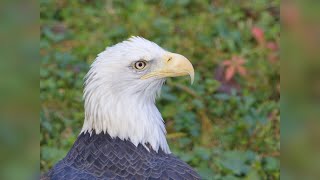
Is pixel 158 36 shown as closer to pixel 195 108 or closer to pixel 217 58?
pixel 217 58

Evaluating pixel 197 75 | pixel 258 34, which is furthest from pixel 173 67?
pixel 258 34

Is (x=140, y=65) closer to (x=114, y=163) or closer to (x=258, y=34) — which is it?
(x=114, y=163)

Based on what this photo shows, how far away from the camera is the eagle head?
161 inches

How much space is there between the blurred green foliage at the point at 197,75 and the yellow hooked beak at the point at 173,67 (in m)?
1.61

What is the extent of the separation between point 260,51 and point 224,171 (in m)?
2.01

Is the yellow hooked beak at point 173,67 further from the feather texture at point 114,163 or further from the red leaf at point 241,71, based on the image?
the red leaf at point 241,71

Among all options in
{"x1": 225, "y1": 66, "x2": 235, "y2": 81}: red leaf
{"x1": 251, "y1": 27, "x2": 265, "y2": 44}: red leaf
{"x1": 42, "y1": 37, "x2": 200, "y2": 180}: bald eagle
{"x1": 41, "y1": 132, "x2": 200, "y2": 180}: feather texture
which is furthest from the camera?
{"x1": 251, "y1": 27, "x2": 265, "y2": 44}: red leaf

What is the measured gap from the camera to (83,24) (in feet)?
26.5

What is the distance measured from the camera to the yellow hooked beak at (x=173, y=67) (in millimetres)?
4047

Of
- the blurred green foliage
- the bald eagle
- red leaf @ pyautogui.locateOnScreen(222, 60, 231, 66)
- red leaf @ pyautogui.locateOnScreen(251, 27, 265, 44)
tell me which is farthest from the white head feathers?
red leaf @ pyautogui.locateOnScreen(251, 27, 265, 44)

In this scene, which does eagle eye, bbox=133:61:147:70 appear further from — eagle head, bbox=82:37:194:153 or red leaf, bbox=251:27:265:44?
red leaf, bbox=251:27:265:44

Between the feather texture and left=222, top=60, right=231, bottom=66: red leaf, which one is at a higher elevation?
left=222, top=60, right=231, bottom=66: red leaf

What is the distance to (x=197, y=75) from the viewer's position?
23.4ft

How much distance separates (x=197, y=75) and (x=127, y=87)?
10.0 ft
